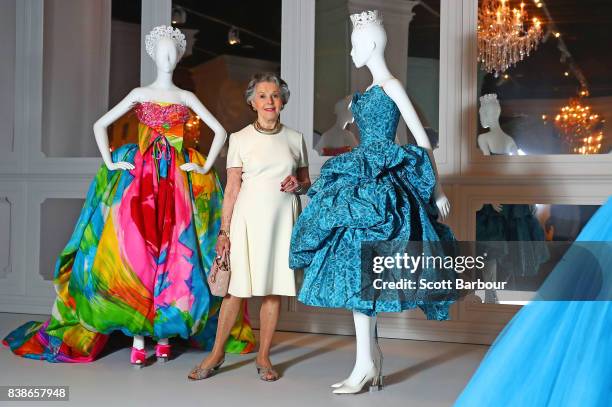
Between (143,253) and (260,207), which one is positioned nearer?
(260,207)

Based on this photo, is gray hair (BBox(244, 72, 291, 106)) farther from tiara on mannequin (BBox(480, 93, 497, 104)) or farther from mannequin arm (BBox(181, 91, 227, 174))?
tiara on mannequin (BBox(480, 93, 497, 104))

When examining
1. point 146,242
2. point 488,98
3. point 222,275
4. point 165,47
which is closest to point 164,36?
point 165,47

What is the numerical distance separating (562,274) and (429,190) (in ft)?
4.58

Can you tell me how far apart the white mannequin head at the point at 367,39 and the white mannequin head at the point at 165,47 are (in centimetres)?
98

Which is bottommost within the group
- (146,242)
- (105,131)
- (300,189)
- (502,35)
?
(146,242)

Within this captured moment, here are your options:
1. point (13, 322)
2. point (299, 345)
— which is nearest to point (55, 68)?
point (13, 322)

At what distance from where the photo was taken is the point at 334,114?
14.6 ft

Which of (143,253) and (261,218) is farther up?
(261,218)

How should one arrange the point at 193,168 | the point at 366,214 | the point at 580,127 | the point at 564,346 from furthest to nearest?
the point at 580,127 → the point at 193,168 → the point at 366,214 → the point at 564,346

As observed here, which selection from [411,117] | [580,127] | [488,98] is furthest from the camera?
[488,98]

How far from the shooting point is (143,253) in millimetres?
3377

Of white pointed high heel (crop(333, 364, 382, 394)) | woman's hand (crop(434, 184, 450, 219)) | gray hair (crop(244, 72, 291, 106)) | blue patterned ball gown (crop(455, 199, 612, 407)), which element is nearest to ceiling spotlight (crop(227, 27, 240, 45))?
gray hair (crop(244, 72, 291, 106))

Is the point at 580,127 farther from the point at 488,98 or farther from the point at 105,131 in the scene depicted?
the point at 105,131

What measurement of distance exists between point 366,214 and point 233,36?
2340 millimetres
